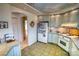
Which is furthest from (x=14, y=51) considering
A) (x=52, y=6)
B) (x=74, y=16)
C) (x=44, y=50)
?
(x=74, y=16)

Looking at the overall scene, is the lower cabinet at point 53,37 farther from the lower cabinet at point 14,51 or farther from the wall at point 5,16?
the wall at point 5,16

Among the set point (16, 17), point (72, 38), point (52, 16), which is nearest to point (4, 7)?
point (16, 17)

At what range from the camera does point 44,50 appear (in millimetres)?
1865

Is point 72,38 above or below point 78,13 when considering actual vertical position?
below

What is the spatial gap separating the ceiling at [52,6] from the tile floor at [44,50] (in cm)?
63

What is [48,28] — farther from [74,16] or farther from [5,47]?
[5,47]

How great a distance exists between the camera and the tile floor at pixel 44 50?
5.97 ft

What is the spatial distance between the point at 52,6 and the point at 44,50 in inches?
30.9

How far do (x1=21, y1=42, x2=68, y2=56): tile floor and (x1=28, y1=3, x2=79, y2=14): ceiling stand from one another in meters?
0.63

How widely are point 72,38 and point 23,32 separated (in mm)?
913

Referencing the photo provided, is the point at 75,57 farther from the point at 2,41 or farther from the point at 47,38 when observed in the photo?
the point at 2,41

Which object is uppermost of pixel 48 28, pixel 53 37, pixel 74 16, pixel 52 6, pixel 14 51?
pixel 52 6

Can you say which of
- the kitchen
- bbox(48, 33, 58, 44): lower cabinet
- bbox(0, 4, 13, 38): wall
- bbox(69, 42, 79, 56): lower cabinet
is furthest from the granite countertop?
bbox(69, 42, 79, 56): lower cabinet

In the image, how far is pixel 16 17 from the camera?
1881 millimetres
